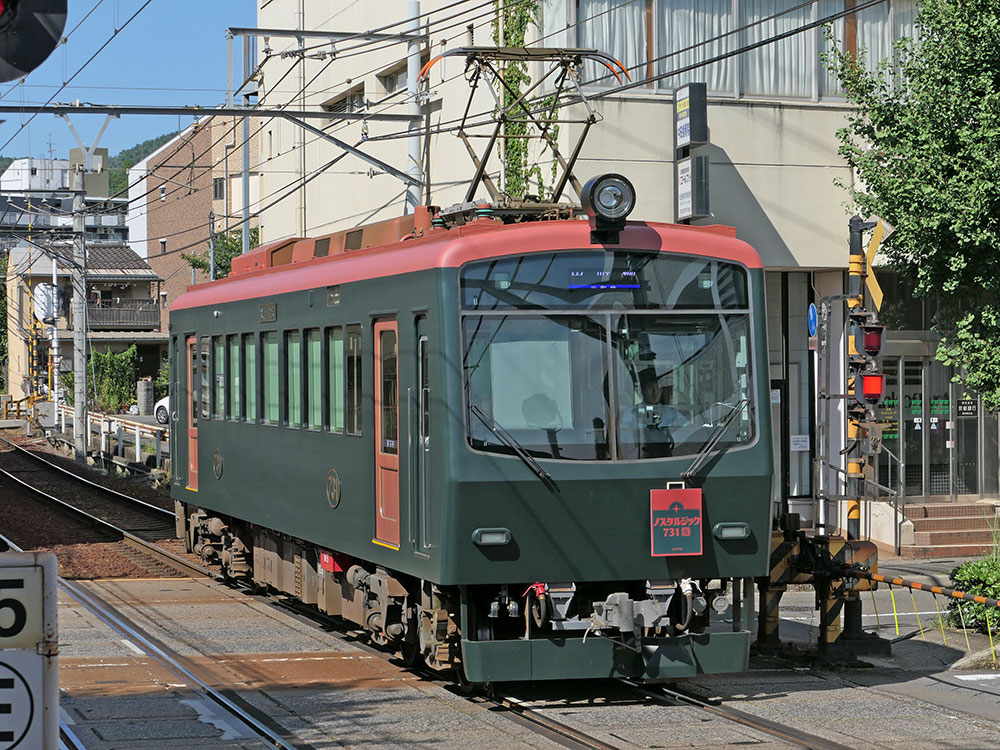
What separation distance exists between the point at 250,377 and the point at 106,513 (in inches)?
458

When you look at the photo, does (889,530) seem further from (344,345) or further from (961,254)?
(344,345)

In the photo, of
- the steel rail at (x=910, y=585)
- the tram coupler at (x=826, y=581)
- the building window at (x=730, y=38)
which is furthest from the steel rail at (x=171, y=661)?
the building window at (x=730, y=38)

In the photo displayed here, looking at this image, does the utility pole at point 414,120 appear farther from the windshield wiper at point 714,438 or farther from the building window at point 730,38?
the windshield wiper at point 714,438

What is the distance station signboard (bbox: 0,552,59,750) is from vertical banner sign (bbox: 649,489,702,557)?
6.29 meters

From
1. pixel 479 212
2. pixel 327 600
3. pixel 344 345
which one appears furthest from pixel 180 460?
pixel 479 212

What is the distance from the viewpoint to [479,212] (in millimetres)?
10766

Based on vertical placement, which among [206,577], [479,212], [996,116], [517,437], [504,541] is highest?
[996,116]

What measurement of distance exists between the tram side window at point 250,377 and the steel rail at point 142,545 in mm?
3665

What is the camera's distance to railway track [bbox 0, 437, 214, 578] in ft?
63.8

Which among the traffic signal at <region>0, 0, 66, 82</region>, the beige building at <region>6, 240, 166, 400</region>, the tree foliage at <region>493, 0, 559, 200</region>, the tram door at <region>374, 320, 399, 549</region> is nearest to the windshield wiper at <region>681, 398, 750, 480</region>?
the tram door at <region>374, 320, 399, 549</region>

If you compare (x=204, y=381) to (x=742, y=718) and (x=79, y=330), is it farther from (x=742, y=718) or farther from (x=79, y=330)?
(x=79, y=330)

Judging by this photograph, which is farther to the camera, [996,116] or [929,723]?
[996,116]

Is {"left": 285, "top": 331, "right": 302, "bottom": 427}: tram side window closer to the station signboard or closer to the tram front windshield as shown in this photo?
the tram front windshield

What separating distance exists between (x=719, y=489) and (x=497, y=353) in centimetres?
172
